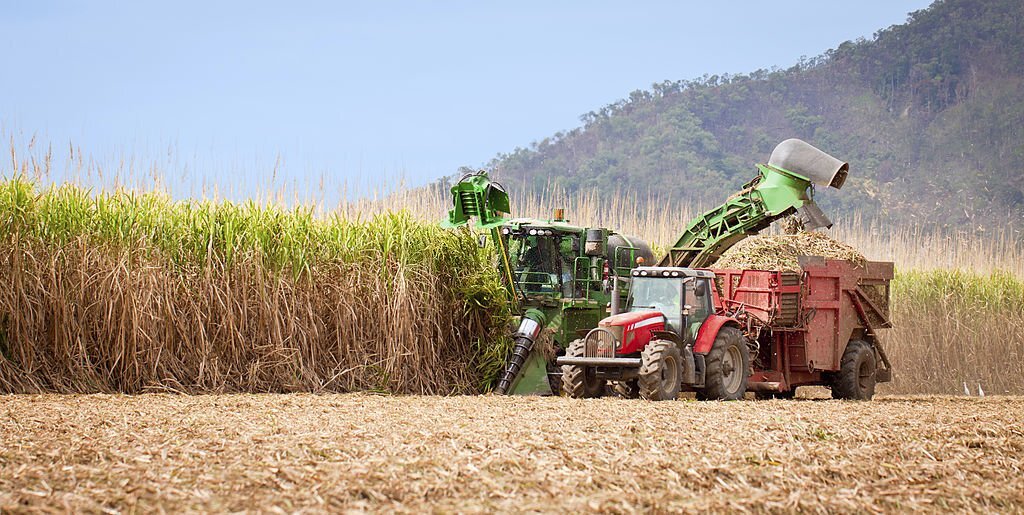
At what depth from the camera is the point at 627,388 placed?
38.4ft

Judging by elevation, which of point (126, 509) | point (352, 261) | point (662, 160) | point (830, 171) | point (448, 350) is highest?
point (662, 160)

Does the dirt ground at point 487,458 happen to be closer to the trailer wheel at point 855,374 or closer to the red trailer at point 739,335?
the red trailer at point 739,335

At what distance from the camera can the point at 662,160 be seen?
203ft

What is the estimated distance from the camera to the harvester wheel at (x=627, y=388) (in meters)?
11.7

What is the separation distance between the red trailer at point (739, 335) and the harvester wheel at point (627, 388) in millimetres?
12

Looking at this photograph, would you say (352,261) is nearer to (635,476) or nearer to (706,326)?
(706,326)

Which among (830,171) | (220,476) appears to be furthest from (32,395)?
(830,171)

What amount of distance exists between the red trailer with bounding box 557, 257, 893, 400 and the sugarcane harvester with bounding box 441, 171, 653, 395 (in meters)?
0.94

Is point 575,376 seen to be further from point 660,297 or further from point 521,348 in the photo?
point 660,297

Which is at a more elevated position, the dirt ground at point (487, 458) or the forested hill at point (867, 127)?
the forested hill at point (867, 127)

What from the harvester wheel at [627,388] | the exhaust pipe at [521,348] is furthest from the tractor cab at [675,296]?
the exhaust pipe at [521,348]

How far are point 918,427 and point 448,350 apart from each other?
5673 mm

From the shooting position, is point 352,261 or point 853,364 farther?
point 853,364

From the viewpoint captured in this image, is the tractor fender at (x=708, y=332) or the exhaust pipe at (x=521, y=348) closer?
the tractor fender at (x=708, y=332)
